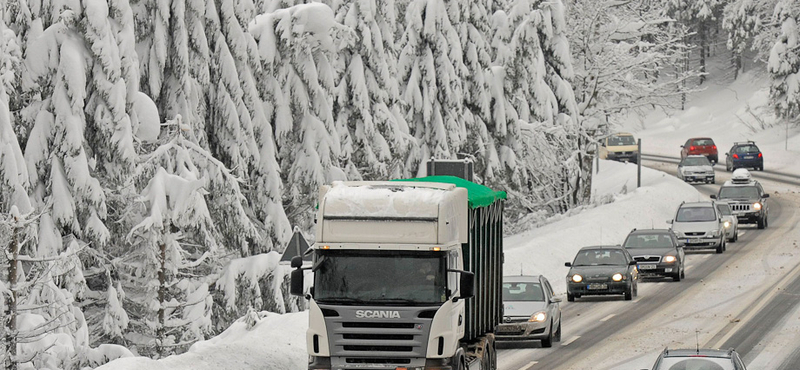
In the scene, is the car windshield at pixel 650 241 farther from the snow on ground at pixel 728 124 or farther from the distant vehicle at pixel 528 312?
the snow on ground at pixel 728 124

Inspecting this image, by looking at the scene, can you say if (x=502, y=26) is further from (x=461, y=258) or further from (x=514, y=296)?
(x=461, y=258)

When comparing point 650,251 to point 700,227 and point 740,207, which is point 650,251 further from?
point 740,207

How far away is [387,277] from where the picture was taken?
1587 centimetres

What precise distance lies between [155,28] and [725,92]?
92.3 metres

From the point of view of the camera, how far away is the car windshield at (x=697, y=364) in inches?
603

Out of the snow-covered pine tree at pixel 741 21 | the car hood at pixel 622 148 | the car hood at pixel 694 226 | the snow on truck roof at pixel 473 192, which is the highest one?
the snow-covered pine tree at pixel 741 21

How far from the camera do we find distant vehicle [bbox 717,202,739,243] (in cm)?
4649

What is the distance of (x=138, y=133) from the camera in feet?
89.5

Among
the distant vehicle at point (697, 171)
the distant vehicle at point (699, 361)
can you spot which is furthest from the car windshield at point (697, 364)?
the distant vehicle at point (697, 171)

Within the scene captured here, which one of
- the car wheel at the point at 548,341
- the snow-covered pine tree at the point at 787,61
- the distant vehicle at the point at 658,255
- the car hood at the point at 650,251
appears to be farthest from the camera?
the snow-covered pine tree at the point at 787,61

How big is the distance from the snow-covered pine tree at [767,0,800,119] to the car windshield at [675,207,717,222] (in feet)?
133

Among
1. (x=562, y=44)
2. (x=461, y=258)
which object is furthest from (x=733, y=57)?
(x=461, y=258)

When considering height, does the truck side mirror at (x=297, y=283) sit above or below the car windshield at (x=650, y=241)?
above

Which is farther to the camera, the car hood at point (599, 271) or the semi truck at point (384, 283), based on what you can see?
the car hood at point (599, 271)
